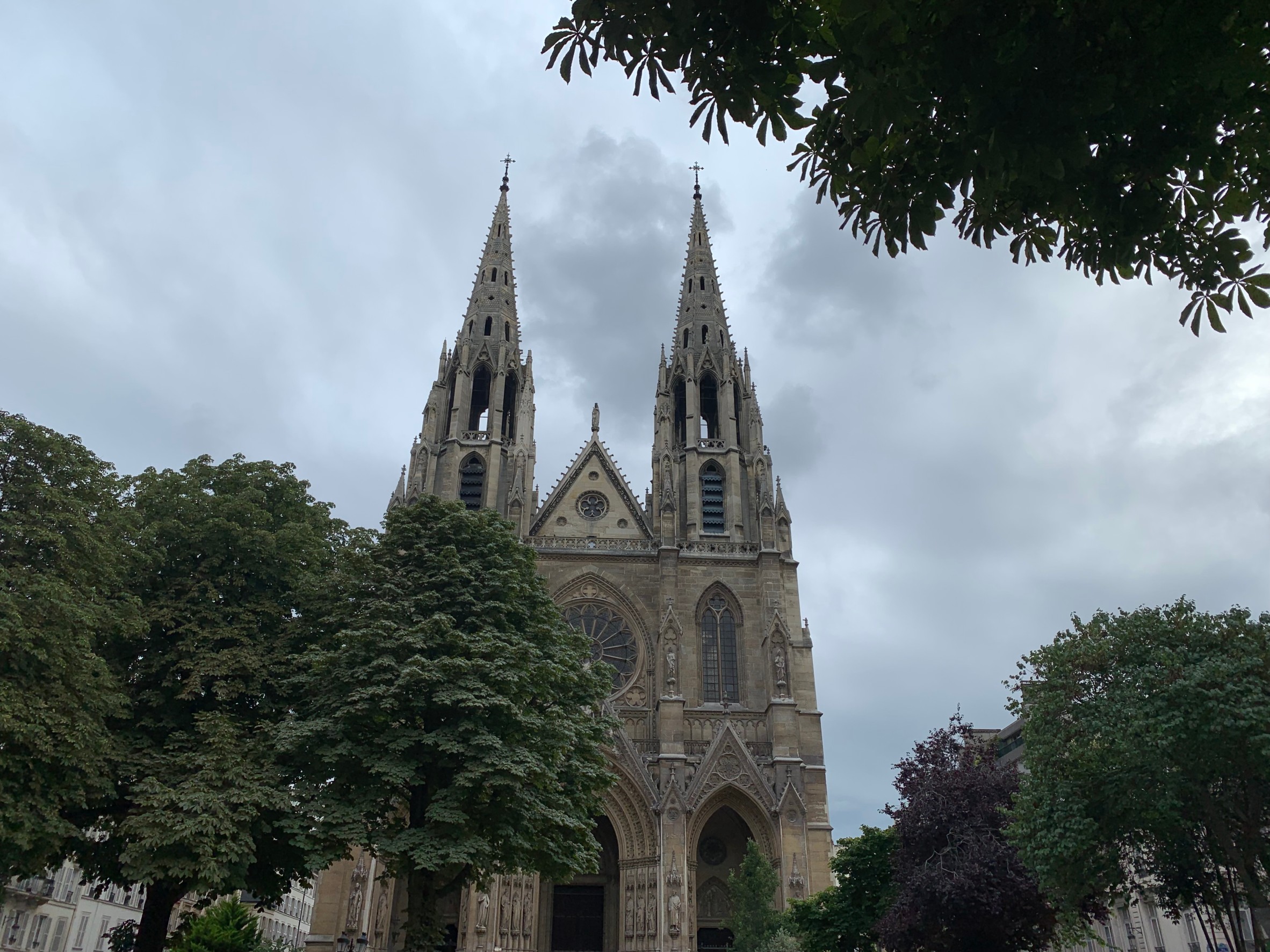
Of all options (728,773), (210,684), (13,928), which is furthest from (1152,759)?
(13,928)

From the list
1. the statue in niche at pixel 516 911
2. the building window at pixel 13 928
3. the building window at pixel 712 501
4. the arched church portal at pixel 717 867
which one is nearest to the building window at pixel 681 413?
the building window at pixel 712 501

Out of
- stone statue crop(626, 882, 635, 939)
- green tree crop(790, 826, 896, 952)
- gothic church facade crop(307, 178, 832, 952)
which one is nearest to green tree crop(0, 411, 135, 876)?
gothic church facade crop(307, 178, 832, 952)

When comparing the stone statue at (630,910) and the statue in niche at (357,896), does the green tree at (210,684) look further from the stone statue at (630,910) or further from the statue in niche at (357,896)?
the stone statue at (630,910)

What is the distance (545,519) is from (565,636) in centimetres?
1735

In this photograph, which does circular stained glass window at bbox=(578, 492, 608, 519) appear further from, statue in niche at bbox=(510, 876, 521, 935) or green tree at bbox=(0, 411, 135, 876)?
green tree at bbox=(0, 411, 135, 876)

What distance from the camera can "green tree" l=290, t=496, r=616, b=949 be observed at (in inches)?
609

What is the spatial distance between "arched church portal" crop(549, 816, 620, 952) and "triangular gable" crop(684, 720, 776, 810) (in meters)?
3.22

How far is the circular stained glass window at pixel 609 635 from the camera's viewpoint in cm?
3378

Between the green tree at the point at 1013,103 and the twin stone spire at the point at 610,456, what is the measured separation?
3003cm

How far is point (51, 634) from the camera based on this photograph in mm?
13375

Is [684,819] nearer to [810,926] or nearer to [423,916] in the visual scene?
[810,926]

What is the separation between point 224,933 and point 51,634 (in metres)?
12.9

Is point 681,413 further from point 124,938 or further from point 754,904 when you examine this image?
point 124,938

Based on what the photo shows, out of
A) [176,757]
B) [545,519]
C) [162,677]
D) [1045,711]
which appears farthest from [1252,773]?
[545,519]
